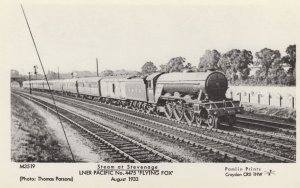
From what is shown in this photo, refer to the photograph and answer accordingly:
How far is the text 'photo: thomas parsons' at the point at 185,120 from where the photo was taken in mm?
7535

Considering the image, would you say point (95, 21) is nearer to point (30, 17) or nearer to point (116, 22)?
point (116, 22)

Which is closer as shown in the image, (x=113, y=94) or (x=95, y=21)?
(x=95, y=21)

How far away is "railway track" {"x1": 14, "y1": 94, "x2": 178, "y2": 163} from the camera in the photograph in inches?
289

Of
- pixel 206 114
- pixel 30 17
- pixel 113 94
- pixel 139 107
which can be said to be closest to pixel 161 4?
pixel 30 17

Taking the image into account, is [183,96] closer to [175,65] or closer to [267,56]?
[175,65]

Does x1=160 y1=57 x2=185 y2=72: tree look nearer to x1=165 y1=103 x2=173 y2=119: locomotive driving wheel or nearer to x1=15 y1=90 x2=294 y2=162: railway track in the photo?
x1=165 y1=103 x2=173 y2=119: locomotive driving wheel

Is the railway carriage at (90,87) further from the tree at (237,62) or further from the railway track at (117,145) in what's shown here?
the tree at (237,62)

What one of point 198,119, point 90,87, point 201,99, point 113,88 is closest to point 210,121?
point 198,119

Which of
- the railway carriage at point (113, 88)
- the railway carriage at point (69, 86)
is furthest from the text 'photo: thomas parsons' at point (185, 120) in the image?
the railway carriage at point (69, 86)

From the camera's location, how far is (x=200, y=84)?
32.7 feet

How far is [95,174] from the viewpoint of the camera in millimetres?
7250

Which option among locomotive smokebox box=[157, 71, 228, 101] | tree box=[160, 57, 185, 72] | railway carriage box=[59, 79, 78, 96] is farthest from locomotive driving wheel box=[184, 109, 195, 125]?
railway carriage box=[59, 79, 78, 96]

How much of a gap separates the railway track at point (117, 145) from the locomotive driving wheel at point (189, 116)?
91.1 inches

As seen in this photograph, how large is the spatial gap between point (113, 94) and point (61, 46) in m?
7.33
